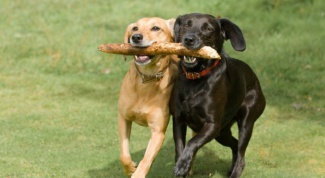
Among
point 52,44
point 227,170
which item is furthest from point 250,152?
point 52,44

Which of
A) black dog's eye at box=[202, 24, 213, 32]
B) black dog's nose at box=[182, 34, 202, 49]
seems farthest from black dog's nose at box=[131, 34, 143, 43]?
black dog's eye at box=[202, 24, 213, 32]

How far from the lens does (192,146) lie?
19.2 ft

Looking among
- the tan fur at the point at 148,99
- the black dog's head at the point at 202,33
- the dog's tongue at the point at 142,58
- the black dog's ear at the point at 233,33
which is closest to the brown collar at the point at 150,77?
the tan fur at the point at 148,99

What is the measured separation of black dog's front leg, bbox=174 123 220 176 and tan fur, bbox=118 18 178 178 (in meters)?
0.56

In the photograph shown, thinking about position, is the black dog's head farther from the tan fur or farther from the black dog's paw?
the black dog's paw

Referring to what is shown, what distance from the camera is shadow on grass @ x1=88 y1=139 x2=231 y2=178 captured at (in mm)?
7309

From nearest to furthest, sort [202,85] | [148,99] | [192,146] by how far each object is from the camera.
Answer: [192,146], [202,85], [148,99]

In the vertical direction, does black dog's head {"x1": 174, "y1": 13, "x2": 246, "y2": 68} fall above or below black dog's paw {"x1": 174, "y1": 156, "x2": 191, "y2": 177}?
above

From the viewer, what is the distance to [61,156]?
7.85 metres

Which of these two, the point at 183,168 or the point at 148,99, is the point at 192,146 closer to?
the point at 183,168

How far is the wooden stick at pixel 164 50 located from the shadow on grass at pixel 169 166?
5.20ft

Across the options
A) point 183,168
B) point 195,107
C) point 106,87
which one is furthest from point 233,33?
point 106,87

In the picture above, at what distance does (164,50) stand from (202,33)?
388mm

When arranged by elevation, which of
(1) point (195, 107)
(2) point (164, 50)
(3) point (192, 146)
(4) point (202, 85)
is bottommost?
(3) point (192, 146)
